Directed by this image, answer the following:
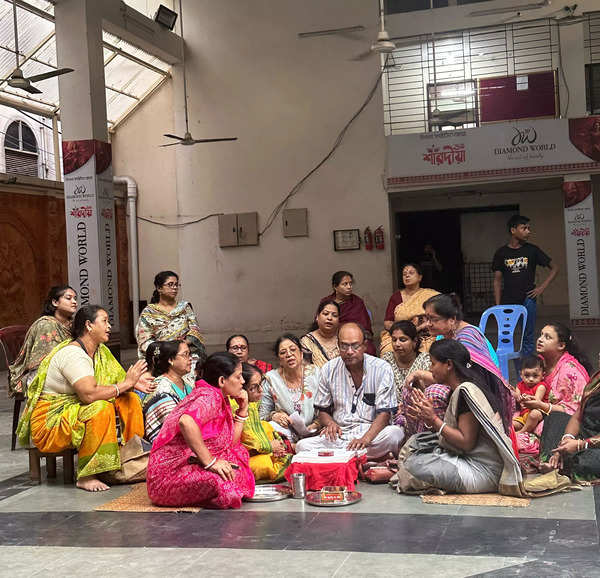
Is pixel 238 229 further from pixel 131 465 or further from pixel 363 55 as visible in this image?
pixel 131 465

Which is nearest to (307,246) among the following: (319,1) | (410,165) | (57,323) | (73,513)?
(410,165)

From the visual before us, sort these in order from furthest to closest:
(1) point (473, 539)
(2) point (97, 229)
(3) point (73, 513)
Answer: (2) point (97, 229) < (3) point (73, 513) < (1) point (473, 539)

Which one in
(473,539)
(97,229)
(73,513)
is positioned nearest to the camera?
(473,539)

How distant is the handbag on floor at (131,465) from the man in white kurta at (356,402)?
0.92 metres

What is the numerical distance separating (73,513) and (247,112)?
1026 centimetres

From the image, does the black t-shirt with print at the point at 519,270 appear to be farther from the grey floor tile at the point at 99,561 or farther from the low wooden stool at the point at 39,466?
the grey floor tile at the point at 99,561

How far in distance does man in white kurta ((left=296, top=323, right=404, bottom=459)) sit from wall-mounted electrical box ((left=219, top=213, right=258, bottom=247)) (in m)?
8.90

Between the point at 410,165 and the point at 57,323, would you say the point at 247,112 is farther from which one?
the point at 57,323

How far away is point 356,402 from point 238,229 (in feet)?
29.9

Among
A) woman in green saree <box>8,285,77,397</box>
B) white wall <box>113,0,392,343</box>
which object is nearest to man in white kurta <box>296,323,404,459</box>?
woman in green saree <box>8,285,77,397</box>

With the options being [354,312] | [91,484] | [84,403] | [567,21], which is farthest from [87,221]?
[567,21]

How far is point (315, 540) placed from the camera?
3533 millimetres

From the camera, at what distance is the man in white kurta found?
15.4 ft

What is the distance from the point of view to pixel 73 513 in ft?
13.9
